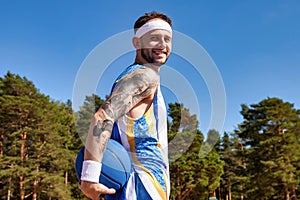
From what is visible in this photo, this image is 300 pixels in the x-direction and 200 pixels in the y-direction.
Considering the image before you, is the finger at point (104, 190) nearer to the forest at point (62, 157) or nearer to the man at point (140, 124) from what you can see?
the man at point (140, 124)

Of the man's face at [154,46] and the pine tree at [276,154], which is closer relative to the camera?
the man's face at [154,46]

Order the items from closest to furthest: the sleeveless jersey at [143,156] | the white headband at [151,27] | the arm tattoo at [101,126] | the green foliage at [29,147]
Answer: the arm tattoo at [101,126] < the sleeveless jersey at [143,156] < the white headband at [151,27] < the green foliage at [29,147]

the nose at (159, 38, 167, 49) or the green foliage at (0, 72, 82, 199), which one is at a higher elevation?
the green foliage at (0, 72, 82, 199)

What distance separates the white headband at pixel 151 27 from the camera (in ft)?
6.19

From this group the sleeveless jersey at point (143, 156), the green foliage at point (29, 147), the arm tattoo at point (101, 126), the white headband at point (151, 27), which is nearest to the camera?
the arm tattoo at point (101, 126)

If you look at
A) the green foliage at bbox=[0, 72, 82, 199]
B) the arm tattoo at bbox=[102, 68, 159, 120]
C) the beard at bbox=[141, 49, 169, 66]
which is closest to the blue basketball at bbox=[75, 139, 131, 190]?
the arm tattoo at bbox=[102, 68, 159, 120]

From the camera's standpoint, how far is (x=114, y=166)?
157cm

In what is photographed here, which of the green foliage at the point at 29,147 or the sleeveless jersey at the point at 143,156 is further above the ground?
the green foliage at the point at 29,147

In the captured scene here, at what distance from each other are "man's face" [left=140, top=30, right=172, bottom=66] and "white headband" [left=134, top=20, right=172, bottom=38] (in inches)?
0.7

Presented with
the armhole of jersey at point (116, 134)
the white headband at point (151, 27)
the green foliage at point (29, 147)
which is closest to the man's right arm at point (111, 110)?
the armhole of jersey at point (116, 134)

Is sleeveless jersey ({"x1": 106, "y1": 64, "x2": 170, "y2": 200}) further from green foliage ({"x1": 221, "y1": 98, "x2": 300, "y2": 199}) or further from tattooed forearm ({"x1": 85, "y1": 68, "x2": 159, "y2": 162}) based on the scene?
green foliage ({"x1": 221, "y1": 98, "x2": 300, "y2": 199})

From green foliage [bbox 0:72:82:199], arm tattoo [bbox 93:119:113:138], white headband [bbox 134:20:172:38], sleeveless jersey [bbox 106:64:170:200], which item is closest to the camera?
arm tattoo [bbox 93:119:113:138]

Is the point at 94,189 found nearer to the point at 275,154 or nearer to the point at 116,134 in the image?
the point at 116,134

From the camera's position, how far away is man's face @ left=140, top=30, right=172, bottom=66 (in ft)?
6.23
